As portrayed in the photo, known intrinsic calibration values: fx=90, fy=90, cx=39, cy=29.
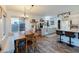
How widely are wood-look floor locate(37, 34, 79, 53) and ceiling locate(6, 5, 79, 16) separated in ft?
1.68

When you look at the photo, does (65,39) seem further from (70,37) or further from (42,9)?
(42,9)

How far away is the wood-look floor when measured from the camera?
185 centimetres

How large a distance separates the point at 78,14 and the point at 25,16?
1.08 m

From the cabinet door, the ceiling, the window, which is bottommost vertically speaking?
the cabinet door

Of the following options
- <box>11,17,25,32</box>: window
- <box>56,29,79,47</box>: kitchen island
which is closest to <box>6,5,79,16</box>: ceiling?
<box>11,17,25,32</box>: window

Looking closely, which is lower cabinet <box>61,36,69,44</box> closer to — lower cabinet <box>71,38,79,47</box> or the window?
lower cabinet <box>71,38,79,47</box>

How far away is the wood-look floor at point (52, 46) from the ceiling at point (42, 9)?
51 centimetres

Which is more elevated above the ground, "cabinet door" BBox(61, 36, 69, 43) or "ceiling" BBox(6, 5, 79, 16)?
"ceiling" BBox(6, 5, 79, 16)

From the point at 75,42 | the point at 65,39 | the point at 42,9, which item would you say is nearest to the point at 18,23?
the point at 42,9

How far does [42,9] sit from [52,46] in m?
0.79

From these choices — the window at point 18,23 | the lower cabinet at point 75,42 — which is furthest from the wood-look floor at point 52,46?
the window at point 18,23

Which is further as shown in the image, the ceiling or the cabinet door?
the cabinet door

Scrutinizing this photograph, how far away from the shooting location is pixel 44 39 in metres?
1.94
